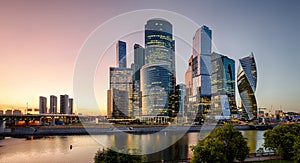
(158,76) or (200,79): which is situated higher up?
(200,79)

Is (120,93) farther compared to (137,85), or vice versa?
(137,85)

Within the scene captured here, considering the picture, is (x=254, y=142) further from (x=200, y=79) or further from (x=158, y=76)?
(x=200, y=79)

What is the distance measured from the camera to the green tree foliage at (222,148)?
17.1m

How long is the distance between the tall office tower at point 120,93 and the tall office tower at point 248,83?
240 feet

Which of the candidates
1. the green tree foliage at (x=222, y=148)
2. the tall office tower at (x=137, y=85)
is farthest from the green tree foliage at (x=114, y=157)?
the tall office tower at (x=137, y=85)

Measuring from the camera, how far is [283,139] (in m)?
22.4

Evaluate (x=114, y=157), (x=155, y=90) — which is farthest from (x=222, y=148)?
(x=155, y=90)

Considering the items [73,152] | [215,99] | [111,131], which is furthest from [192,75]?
[73,152]

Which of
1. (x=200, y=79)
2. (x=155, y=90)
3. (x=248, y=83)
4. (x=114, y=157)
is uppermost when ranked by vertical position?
(x=200, y=79)

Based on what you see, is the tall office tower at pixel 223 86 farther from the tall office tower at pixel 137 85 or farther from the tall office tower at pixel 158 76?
the tall office tower at pixel 137 85

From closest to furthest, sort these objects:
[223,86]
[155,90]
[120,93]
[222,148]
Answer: [222,148], [155,90], [120,93], [223,86]

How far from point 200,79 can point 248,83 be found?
1148 inches

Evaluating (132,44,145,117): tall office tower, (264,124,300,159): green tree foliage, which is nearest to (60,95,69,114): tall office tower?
(132,44,145,117): tall office tower

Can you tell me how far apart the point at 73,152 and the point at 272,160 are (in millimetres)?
23901
